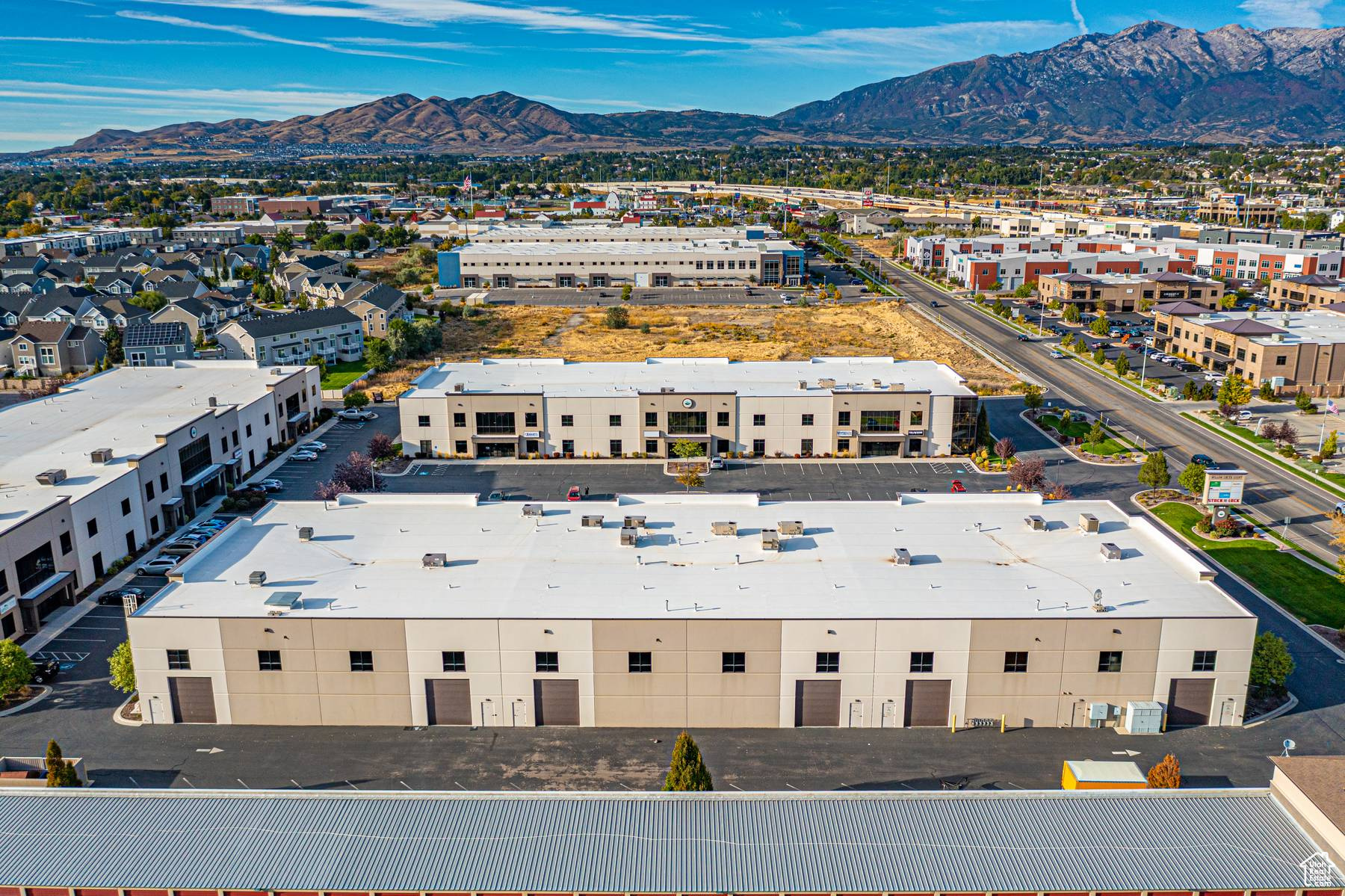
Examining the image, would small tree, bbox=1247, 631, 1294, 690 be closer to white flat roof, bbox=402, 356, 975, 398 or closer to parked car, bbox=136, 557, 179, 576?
white flat roof, bbox=402, 356, 975, 398

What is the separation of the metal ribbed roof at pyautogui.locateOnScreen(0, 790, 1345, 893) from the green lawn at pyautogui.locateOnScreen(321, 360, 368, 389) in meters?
65.5

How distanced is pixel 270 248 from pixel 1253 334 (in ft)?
465

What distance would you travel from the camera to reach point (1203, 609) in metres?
34.8

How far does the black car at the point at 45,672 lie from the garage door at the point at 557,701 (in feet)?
63.7

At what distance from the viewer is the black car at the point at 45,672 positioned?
3750 cm

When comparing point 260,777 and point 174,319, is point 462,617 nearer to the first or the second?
point 260,777

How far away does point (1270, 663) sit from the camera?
3519cm

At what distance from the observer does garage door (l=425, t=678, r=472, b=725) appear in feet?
113

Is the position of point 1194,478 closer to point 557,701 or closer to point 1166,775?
point 1166,775

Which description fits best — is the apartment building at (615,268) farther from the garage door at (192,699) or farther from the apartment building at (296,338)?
the garage door at (192,699)

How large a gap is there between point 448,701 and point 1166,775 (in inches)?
912

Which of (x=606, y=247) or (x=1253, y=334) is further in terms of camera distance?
(x=606, y=247)

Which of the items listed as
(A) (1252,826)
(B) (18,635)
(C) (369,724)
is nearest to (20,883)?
(C) (369,724)

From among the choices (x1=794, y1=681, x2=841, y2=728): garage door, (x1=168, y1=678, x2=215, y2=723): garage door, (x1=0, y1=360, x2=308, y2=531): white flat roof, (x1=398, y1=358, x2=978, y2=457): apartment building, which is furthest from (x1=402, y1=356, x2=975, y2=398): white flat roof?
(x1=794, y1=681, x2=841, y2=728): garage door
